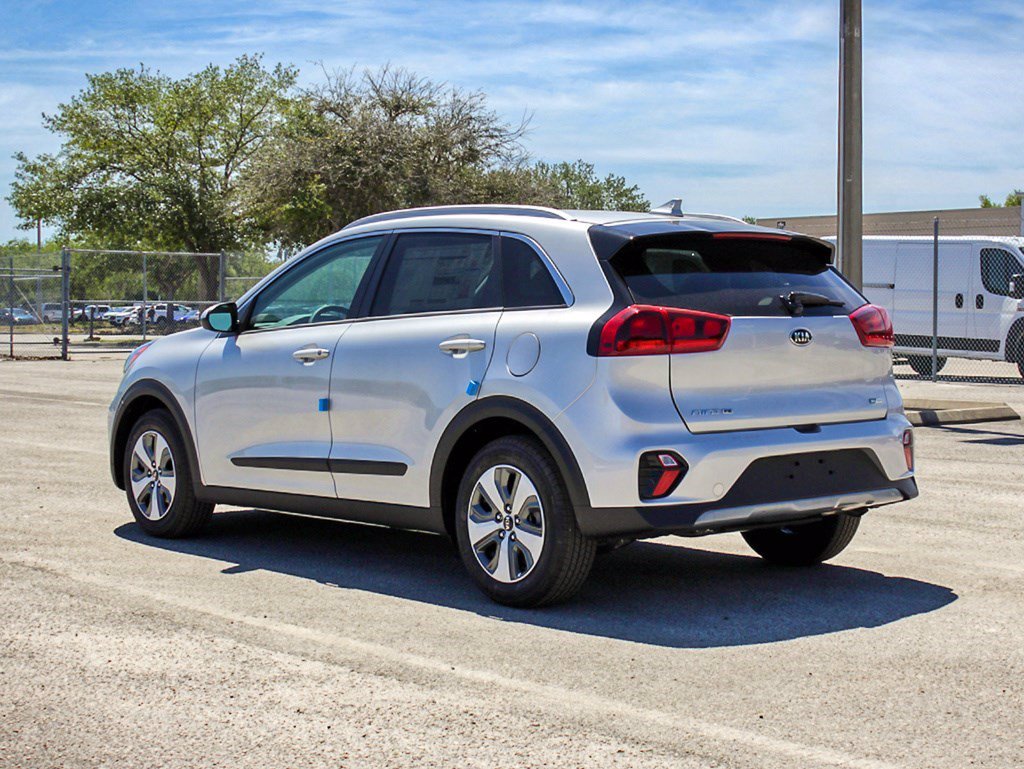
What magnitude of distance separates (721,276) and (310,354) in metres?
2.24

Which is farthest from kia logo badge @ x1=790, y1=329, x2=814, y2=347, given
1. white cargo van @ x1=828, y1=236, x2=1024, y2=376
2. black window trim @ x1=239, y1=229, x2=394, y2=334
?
white cargo van @ x1=828, y1=236, x2=1024, y2=376

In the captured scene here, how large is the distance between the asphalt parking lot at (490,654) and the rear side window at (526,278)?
137 centimetres

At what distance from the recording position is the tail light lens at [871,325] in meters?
6.30

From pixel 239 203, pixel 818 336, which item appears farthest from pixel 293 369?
pixel 239 203

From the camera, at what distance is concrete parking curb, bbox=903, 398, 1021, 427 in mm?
14445

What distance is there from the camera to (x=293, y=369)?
284 inches

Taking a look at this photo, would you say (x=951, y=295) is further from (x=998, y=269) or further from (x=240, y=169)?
(x=240, y=169)

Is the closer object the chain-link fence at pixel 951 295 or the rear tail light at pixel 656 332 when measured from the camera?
the rear tail light at pixel 656 332

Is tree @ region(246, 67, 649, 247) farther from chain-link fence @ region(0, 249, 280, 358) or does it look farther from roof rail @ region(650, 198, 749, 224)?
roof rail @ region(650, 198, 749, 224)

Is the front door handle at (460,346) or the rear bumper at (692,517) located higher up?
the front door handle at (460,346)

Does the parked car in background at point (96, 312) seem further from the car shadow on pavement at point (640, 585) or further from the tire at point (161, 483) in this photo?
the car shadow on pavement at point (640, 585)

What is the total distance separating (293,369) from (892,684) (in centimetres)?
359

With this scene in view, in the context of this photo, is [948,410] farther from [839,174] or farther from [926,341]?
[926,341]

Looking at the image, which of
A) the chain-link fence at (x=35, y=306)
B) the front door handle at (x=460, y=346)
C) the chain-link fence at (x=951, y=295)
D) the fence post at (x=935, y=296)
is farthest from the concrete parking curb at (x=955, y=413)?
the chain-link fence at (x=35, y=306)
